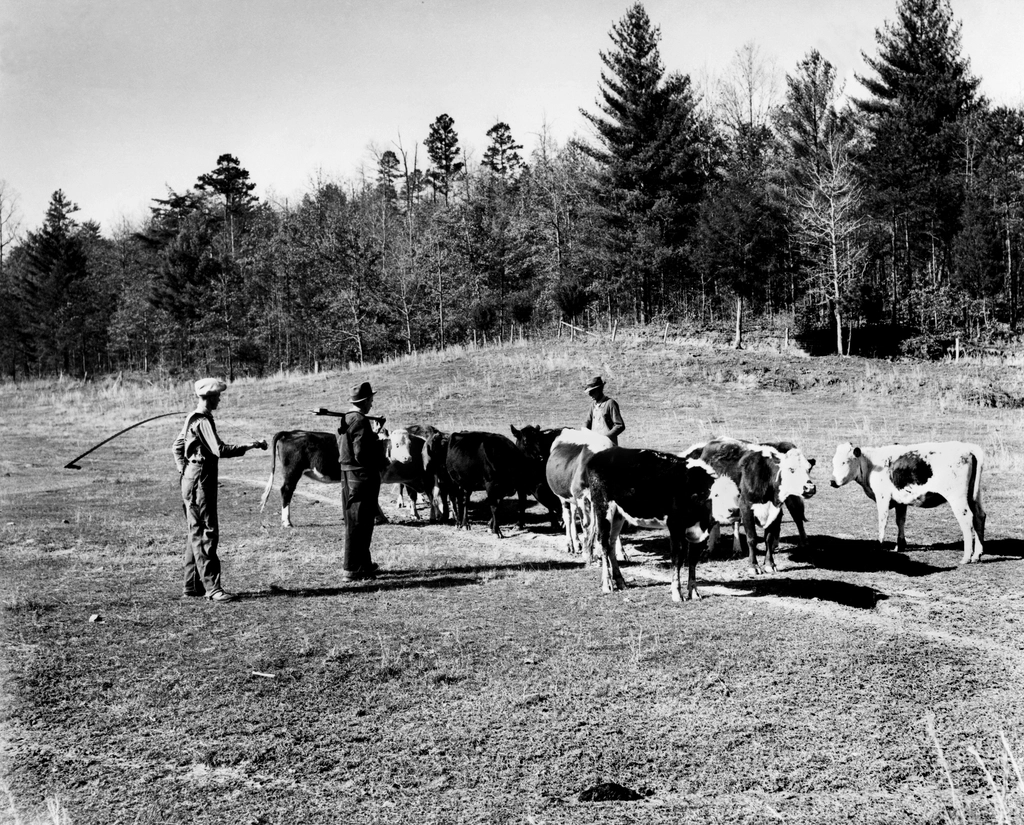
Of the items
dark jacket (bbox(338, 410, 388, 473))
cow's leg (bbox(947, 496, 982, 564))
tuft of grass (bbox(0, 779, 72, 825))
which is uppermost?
dark jacket (bbox(338, 410, 388, 473))

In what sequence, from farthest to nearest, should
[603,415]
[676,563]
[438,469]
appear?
[438,469]
[603,415]
[676,563]

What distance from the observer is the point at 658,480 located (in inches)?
384

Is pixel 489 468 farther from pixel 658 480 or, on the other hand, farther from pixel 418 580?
pixel 658 480

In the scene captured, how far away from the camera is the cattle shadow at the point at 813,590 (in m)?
9.41

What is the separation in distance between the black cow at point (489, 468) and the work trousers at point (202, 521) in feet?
17.9

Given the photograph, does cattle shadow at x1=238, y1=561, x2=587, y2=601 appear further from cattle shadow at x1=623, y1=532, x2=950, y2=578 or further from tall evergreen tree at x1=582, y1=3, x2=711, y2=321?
tall evergreen tree at x1=582, y1=3, x2=711, y2=321

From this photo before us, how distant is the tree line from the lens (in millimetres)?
43844

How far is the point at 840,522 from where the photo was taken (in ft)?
46.7

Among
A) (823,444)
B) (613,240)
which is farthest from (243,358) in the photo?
(823,444)

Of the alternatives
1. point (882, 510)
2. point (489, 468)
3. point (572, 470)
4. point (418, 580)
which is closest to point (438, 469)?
point (489, 468)

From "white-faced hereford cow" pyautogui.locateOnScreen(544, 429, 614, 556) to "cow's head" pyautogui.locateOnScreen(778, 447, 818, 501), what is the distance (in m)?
2.34

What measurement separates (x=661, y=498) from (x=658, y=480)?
207mm

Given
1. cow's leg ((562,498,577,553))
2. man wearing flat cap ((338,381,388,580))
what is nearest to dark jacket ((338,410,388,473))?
man wearing flat cap ((338,381,388,580))

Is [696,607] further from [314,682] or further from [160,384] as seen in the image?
[160,384]
